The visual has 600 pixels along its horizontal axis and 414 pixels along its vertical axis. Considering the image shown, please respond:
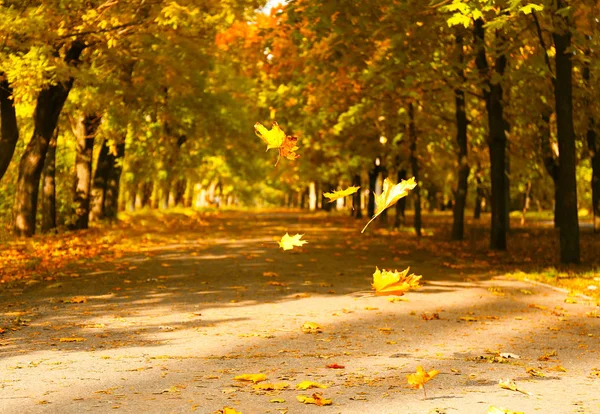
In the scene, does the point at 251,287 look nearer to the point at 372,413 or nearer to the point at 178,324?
the point at 178,324

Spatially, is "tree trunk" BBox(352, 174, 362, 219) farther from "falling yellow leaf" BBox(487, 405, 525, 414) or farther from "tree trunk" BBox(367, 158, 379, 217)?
"falling yellow leaf" BBox(487, 405, 525, 414)

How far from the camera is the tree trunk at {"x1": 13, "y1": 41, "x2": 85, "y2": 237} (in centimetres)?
2359

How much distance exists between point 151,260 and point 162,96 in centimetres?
1116

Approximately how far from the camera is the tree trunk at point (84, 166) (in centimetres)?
3080

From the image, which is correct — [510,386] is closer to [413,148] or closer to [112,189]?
[413,148]

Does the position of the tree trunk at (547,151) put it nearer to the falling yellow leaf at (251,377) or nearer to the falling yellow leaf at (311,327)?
the falling yellow leaf at (311,327)

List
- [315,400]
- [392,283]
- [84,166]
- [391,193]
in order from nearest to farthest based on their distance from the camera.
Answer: [391,193], [315,400], [392,283], [84,166]

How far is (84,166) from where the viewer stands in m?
31.8

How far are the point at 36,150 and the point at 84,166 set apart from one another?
7058 mm

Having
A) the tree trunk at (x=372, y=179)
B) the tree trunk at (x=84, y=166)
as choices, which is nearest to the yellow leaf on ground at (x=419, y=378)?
the tree trunk at (x=84, y=166)

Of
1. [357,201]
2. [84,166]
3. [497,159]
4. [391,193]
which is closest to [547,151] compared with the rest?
[497,159]

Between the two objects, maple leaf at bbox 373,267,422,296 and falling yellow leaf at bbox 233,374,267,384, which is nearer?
maple leaf at bbox 373,267,422,296

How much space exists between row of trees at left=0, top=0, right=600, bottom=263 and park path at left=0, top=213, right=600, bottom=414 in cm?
461

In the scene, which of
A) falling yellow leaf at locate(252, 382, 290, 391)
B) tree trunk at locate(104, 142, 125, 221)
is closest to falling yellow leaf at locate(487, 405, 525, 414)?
falling yellow leaf at locate(252, 382, 290, 391)
